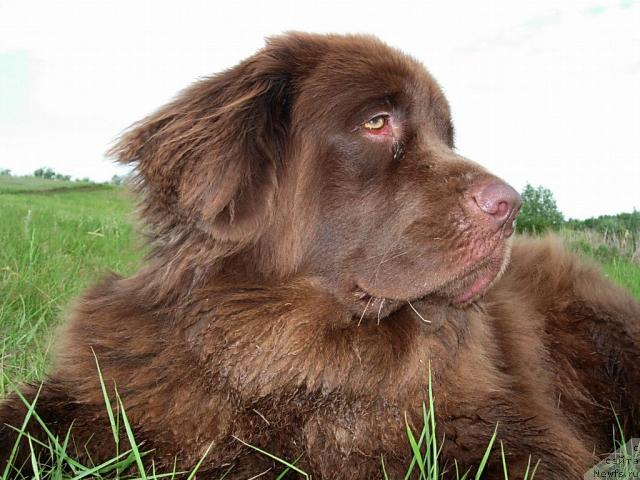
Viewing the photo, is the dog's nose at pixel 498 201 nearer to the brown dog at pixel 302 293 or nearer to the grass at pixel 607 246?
the brown dog at pixel 302 293

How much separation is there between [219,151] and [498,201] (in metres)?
1.04

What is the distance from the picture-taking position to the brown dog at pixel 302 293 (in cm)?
245

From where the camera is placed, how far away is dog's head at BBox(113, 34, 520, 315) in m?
2.46

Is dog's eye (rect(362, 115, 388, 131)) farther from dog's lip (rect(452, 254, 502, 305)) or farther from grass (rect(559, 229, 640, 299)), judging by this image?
grass (rect(559, 229, 640, 299))

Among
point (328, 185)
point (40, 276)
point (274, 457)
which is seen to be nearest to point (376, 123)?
point (328, 185)

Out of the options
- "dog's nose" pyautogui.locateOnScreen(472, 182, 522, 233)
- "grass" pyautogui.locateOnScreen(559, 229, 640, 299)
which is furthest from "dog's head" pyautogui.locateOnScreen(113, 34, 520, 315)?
"grass" pyautogui.locateOnScreen(559, 229, 640, 299)

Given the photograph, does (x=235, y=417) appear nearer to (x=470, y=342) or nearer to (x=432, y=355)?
(x=432, y=355)

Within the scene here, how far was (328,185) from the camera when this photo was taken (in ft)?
8.44

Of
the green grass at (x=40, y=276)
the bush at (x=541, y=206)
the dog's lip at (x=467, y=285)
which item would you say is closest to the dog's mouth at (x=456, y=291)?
the dog's lip at (x=467, y=285)

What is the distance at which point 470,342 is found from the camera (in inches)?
112

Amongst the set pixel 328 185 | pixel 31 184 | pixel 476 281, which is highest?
pixel 328 185

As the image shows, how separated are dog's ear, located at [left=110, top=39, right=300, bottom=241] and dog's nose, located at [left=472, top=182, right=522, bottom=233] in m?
0.78

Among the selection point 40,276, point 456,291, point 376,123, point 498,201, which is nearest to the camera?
point 498,201

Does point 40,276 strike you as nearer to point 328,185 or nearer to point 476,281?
point 328,185
